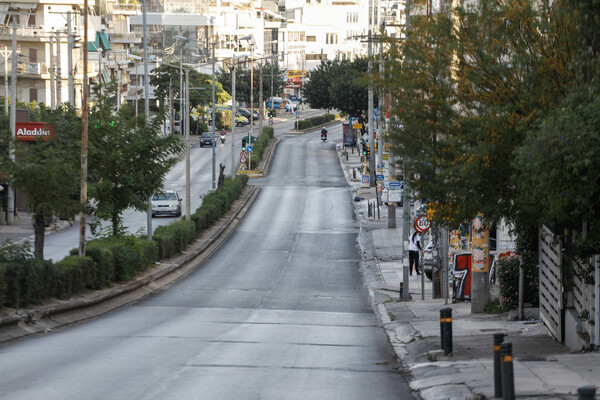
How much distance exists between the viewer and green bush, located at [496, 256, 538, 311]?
22.4m

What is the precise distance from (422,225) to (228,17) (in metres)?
127

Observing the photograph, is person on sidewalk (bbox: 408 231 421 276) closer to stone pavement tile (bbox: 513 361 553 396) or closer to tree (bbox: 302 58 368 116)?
stone pavement tile (bbox: 513 361 553 396)

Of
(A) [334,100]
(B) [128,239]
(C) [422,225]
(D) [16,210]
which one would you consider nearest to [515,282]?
(C) [422,225]

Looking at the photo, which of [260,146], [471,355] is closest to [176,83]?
[260,146]

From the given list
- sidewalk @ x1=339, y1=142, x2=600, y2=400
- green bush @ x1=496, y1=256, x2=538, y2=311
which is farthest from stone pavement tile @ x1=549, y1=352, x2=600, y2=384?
green bush @ x1=496, y1=256, x2=538, y2=311

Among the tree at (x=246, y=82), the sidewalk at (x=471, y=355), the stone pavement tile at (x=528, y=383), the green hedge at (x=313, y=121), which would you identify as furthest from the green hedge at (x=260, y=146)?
the stone pavement tile at (x=528, y=383)

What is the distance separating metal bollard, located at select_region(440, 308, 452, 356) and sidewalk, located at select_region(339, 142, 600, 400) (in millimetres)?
178

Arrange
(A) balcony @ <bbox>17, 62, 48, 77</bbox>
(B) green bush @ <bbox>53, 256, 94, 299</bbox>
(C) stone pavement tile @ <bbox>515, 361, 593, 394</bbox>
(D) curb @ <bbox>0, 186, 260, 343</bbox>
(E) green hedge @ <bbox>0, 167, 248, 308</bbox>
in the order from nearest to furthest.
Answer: (C) stone pavement tile @ <bbox>515, 361, 593, 394</bbox>, (D) curb @ <bbox>0, 186, 260, 343</bbox>, (E) green hedge @ <bbox>0, 167, 248, 308</bbox>, (B) green bush @ <bbox>53, 256, 94, 299</bbox>, (A) balcony @ <bbox>17, 62, 48, 77</bbox>

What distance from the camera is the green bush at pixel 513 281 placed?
22372 millimetres

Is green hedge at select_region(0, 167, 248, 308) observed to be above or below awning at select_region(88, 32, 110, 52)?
below

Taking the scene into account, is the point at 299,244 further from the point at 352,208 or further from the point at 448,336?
the point at 448,336

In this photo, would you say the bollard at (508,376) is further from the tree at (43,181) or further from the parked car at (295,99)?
the parked car at (295,99)

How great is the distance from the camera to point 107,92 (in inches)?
1235

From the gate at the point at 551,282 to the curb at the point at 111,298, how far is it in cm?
1111
